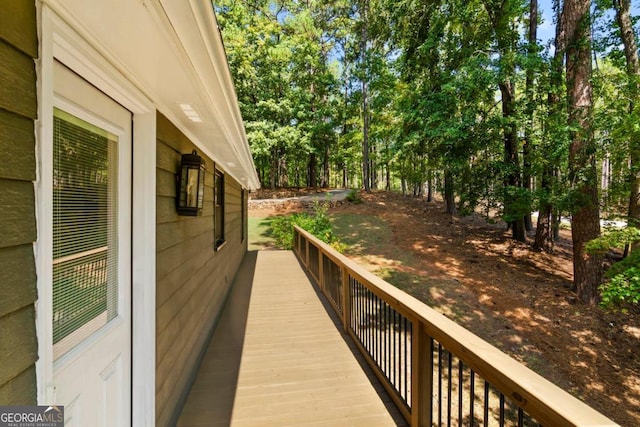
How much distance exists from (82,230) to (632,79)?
7614mm

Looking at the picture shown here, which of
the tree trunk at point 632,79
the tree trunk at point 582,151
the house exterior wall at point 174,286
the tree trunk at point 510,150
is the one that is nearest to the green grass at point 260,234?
the tree trunk at point 510,150

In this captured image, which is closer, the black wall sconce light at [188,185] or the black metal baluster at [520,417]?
the black metal baluster at [520,417]

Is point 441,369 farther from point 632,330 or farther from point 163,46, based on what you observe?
point 632,330

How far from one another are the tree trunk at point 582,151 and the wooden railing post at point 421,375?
622cm

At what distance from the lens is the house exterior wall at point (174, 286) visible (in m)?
1.90

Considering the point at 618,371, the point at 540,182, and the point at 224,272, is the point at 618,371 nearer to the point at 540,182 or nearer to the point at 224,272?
the point at 540,182

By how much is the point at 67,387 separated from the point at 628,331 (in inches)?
309

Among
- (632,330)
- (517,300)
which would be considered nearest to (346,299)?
(517,300)

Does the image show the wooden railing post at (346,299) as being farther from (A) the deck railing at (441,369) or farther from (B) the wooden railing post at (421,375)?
(B) the wooden railing post at (421,375)

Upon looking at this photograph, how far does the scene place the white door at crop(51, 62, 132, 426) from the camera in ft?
3.67

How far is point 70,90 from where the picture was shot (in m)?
1.17

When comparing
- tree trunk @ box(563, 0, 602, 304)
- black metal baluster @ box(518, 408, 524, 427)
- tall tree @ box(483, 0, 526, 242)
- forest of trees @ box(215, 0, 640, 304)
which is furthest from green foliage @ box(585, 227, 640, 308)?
black metal baluster @ box(518, 408, 524, 427)

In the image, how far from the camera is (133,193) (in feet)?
5.49

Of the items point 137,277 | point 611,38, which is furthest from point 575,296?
point 137,277
